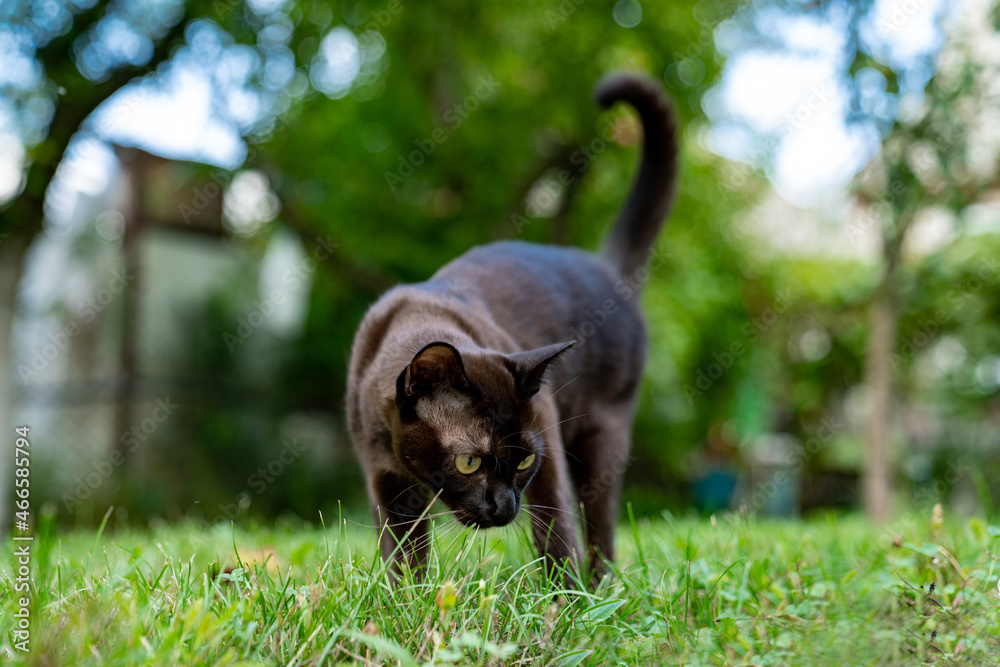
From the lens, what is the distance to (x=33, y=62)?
491 cm

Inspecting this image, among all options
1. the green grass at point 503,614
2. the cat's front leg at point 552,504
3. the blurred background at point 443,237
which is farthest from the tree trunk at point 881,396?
the cat's front leg at point 552,504

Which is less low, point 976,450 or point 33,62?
point 33,62

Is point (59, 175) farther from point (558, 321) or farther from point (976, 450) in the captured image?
point (976, 450)

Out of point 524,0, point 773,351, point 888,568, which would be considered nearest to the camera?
point 888,568

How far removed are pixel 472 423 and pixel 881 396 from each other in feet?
16.2

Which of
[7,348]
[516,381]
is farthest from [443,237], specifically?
[516,381]

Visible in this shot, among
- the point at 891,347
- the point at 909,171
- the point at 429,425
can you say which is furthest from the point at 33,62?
the point at 891,347

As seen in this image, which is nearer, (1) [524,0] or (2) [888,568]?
(2) [888,568]

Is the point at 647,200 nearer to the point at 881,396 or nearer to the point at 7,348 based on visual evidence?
the point at 881,396

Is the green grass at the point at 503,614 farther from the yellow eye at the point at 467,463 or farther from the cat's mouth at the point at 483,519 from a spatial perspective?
the yellow eye at the point at 467,463

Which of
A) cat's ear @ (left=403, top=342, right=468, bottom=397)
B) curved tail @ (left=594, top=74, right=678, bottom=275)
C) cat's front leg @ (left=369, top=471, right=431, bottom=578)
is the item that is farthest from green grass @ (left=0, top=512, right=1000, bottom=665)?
curved tail @ (left=594, top=74, right=678, bottom=275)

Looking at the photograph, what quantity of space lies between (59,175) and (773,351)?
27.4 ft

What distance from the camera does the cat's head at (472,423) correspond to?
1.79m

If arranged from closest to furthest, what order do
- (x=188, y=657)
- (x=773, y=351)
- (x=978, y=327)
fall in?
(x=188, y=657), (x=978, y=327), (x=773, y=351)
